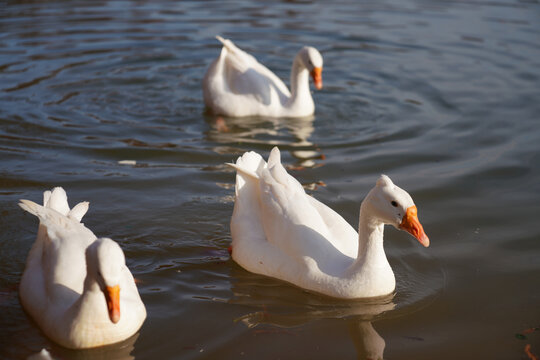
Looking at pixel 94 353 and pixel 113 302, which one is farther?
pixel 94 353

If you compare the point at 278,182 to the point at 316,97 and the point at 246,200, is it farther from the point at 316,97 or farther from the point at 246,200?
the point at 316,97

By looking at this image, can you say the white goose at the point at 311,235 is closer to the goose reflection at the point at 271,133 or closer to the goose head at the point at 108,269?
the goose head at the point at 108,269

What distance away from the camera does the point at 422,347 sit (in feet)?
15.8

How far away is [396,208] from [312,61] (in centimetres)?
494

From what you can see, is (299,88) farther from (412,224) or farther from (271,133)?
(412,224)

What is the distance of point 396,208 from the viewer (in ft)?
16.5

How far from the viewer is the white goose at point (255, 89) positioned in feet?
31.7

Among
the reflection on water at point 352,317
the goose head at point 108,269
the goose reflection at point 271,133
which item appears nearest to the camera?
the goose head at point 108,269

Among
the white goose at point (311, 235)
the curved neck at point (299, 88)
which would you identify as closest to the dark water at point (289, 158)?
the white goose at point (311, 235)

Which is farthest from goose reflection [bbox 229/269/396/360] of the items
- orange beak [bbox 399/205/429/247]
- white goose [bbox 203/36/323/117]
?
white goose [bbox 203/36/323/117]

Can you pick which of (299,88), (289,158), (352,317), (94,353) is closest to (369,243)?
(352,317)

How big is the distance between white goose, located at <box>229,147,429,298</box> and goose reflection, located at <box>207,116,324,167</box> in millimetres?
2180

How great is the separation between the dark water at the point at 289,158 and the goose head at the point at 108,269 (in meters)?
0.54

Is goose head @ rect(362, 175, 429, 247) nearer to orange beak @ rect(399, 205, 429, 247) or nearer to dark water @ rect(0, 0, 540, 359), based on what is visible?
orange beak @ rect(399, 205, 429, 247)
